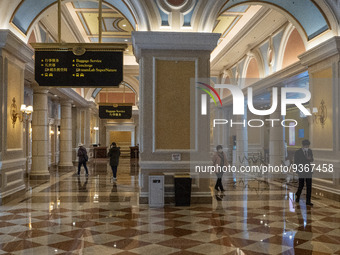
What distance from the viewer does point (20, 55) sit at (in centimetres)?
864

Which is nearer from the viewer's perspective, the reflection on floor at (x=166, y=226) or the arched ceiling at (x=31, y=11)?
the reflection on floor at (x=166, y=226)

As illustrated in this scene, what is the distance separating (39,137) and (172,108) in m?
6.83

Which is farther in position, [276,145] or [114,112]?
[114,112]

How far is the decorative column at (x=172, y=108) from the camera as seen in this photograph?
786cm

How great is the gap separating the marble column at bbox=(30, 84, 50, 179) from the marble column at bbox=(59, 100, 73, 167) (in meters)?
4.17

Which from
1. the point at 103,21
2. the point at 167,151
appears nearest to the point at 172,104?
the point at 167,151

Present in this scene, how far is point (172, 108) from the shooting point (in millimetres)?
7949

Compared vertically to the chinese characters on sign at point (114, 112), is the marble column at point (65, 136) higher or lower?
lower

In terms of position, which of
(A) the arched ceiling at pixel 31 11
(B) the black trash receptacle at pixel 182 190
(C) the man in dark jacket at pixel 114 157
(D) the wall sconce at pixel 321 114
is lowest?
(B) the black trash receptacle at pixel 182 190

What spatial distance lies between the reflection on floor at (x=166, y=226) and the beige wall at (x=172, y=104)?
1462mm

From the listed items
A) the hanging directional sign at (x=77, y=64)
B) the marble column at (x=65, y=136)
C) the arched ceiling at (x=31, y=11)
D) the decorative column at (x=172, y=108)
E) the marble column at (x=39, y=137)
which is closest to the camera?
the hanging directional sign at (x=77, y=64)

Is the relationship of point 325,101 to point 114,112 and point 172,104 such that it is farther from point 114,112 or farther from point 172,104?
point 114,112

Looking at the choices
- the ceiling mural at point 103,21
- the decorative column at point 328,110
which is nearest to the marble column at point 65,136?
the ceiling mural at point 103,21

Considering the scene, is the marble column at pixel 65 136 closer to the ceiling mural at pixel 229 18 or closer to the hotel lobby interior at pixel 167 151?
the hotel lobby interior at pixel 167 151
